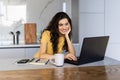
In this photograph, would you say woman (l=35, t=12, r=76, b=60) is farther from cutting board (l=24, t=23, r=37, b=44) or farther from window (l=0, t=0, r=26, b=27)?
window (l=0, t=0, r=26, b=27)

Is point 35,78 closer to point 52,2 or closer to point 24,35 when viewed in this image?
point 24,35

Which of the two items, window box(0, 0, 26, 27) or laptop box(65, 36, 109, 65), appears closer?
laptop box(65, 36, 109, 65)

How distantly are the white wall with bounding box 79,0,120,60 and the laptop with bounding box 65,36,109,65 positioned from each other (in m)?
1.68

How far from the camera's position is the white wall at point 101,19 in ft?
12.5

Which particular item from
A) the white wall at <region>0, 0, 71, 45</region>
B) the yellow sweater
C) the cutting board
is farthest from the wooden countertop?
the white wall at <region>0, 0, 71, 45</region>

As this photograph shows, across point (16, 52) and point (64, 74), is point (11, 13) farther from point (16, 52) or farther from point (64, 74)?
point (64, 74)

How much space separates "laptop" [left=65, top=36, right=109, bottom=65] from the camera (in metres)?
1.91

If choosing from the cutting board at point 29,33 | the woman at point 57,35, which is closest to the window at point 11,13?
the cutting board at point 29,33

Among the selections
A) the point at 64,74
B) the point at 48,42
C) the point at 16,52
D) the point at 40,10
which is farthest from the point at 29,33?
the point at 64,74

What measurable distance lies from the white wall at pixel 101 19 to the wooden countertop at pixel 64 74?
2.09m

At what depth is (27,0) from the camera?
397 centimetres

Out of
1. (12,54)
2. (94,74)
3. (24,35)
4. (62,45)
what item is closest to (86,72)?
(94,74)

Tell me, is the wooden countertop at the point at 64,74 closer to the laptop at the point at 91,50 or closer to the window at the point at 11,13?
the laptop at the point at 91,50

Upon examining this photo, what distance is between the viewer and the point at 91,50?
6.56 ft
